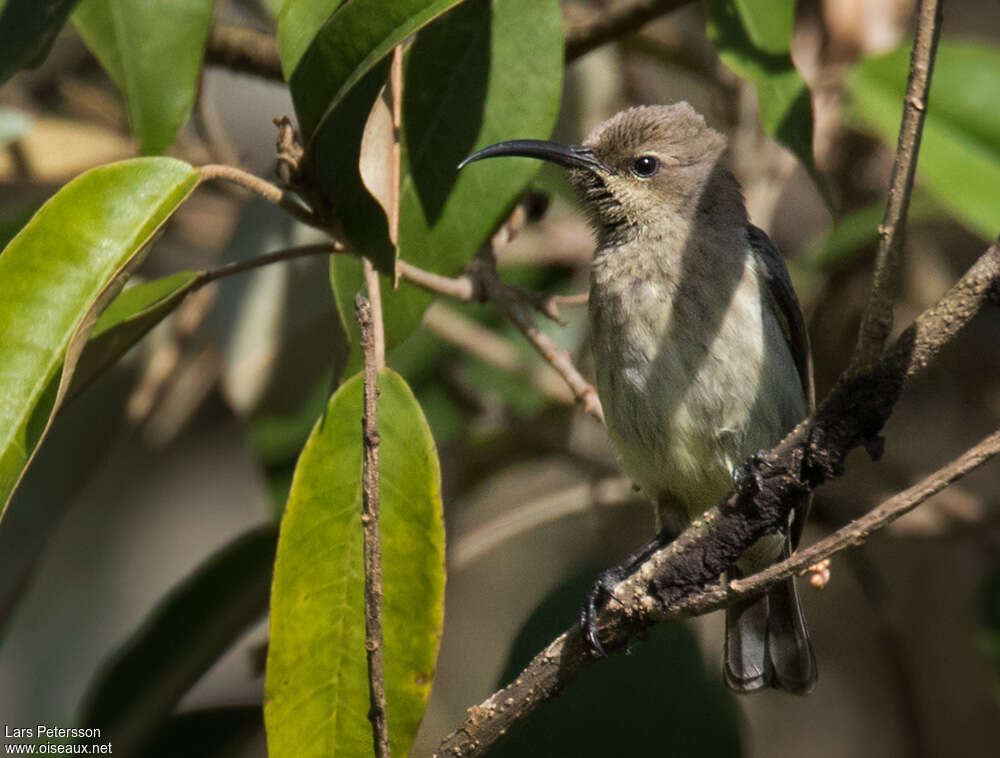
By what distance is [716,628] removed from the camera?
5160 mm

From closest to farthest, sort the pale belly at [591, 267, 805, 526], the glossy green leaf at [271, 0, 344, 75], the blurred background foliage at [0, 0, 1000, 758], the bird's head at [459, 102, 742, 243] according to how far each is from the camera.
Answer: the glossy green leaf at [271, 0, 344, 75] → the pale belly at [591, 267, 805, 526] → the blurred background foliage at [0, 0, 1000, 758] → the bird's head at [459, 102, 742, 243]

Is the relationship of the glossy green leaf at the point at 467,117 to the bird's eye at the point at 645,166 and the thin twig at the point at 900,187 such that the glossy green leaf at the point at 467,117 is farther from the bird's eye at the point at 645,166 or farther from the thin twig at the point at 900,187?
the thin twig at the point at 900,187

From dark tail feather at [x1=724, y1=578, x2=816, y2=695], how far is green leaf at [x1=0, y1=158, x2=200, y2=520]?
181 centimetres

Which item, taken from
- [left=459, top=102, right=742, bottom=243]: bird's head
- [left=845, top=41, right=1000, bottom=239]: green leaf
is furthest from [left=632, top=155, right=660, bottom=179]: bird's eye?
[left=845, top=41, right=1000, bottom=239]: green leaf

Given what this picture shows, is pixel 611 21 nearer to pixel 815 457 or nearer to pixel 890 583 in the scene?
pixel 815 457

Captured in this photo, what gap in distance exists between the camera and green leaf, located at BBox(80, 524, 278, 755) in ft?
9.96

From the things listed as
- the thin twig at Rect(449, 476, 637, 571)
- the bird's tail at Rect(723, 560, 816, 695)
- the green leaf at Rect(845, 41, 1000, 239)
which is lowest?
the thin twig at Rect(449, 476, 637, 571)

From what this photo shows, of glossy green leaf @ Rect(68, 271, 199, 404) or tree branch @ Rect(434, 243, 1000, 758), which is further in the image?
glossy green leaf @ Rect(68, 271, 199, 404)

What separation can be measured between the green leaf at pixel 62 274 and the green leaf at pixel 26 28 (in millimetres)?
474

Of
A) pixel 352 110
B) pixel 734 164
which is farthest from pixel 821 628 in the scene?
pixel 352 110

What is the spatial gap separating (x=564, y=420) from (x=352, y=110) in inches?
89.9

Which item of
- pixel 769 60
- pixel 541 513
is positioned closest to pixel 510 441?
pixel 541 513

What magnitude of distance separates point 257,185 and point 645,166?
133 centimetres

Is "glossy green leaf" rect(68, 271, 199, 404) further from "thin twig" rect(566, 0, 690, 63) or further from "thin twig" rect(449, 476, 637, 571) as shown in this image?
"thin twig" rect(449, 476, 637, 571)
